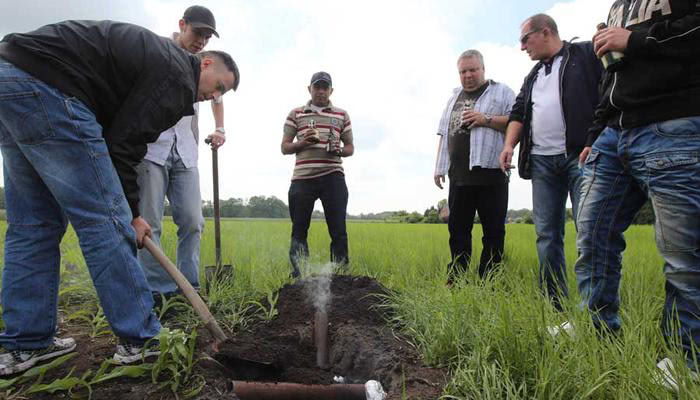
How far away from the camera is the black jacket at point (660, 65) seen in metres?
1.67

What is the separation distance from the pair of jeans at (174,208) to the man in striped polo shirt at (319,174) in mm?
1158

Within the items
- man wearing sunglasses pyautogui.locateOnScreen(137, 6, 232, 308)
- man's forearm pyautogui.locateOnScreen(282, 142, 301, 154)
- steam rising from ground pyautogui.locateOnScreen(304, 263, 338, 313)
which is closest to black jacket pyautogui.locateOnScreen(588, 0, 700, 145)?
steam rising from ground pyautogui.locateOnScreen(304, 263, 338, 313)

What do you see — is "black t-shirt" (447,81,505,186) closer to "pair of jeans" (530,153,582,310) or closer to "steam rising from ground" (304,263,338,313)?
"pair of jeans" (530,153,582,310)

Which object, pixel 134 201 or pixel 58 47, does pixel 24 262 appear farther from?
pixel 58 47

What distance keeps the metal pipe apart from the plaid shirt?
222 cm

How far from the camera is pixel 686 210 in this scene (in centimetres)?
167

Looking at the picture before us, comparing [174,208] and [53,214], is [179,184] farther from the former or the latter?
[53,214]

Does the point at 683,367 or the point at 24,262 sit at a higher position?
the point at 24,262

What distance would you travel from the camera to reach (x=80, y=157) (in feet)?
6.17

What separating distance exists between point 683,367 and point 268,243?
436 centimetres

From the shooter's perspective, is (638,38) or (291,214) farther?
(291,214)

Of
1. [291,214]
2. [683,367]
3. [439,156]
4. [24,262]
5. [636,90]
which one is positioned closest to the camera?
[683,367]

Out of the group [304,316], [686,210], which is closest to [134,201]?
[304,316]

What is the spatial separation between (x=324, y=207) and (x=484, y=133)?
169 centimetres
